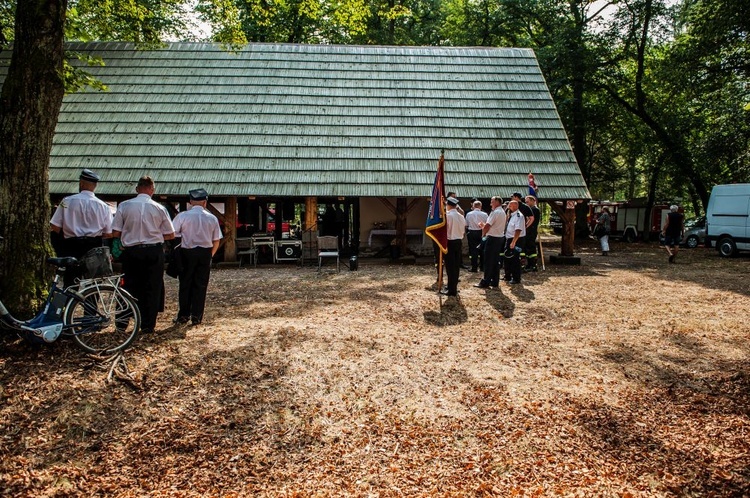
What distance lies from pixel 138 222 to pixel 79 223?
2.53 feet

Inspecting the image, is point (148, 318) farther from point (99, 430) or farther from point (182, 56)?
point (182, 56)

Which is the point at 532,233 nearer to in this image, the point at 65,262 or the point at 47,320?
the point at 65,262

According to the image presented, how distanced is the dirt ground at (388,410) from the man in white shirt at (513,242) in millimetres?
2943

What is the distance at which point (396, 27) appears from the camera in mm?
30391

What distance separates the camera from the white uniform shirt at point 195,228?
21.0 ft

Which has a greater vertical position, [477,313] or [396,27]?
[396,27]

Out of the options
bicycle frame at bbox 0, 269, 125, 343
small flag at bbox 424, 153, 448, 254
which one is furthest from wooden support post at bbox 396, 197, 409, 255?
bicycle frame at bbox 0, 269, 125, 343

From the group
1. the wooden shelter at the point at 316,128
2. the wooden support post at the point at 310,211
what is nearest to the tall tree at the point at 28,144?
the wooden shelter at the point at 316,128

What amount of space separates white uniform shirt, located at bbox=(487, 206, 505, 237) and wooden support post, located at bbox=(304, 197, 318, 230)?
552 cm

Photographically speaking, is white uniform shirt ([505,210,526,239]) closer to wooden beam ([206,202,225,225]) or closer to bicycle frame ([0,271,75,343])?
wooden beam ([206,202,225,225])

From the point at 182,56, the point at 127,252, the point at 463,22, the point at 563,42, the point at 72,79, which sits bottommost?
the point at 127,252

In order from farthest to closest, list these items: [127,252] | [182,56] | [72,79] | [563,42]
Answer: [563,42] < [182,56] < [72,79] < [127,252]

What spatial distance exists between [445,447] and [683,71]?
21.1 metres

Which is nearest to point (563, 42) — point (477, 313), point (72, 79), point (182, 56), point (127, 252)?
point (182, 56)
